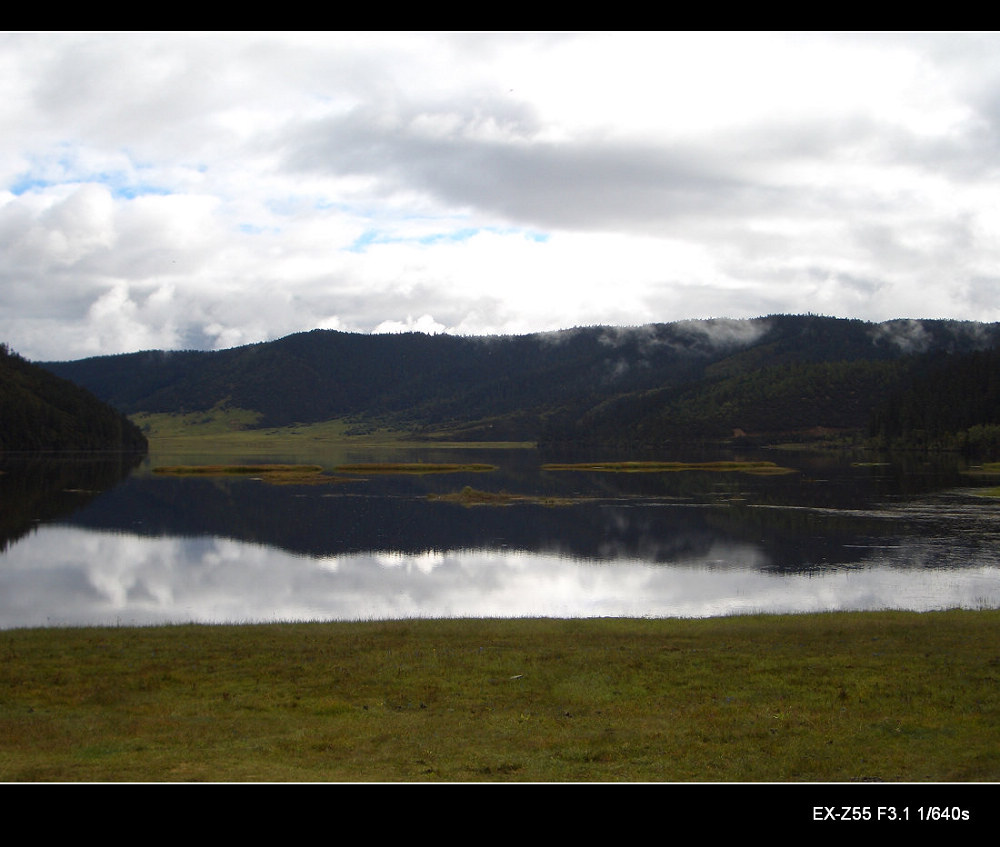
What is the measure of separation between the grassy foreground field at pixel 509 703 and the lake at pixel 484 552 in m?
10.1

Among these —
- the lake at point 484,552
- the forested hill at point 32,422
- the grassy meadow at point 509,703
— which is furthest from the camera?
the forested hill at point 32,422

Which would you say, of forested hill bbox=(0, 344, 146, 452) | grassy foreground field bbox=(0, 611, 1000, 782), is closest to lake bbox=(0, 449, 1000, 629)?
grassy foreground field bbox=(0, 611, 1000, 782)

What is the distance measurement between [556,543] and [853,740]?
45.0 m

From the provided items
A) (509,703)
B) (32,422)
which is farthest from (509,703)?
(32,422)

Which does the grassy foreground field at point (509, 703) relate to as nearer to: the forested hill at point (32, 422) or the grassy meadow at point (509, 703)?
the grassy meadow at point (509, 703)

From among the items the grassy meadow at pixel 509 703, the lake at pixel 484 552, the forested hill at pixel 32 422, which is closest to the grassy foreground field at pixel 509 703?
the grassy meadow at pixel 509 703

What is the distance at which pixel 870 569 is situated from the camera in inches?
1827

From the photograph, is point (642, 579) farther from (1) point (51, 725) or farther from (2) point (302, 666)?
(1) point (51, 725)

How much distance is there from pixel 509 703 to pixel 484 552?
37.2 m

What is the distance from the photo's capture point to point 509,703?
18.6 m

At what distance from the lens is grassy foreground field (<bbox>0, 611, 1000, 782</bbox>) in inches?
543

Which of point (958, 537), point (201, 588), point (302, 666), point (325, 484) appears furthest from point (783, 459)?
point (302, 666)

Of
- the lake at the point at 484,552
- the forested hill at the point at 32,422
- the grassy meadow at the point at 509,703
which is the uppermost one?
the forested hill at the point at 32,422

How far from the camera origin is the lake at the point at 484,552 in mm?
38531
